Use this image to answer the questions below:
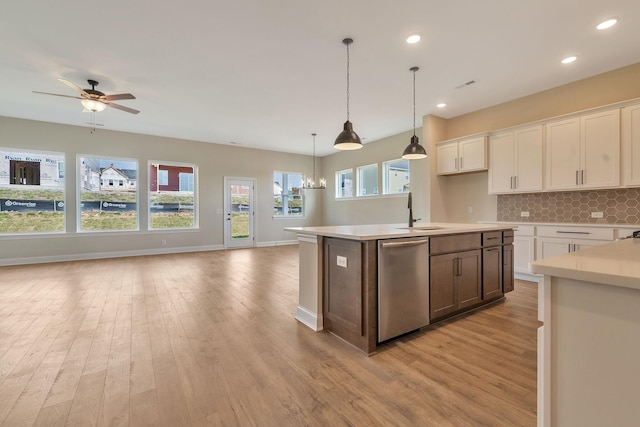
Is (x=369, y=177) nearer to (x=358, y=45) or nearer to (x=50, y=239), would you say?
(x=358, y=45)

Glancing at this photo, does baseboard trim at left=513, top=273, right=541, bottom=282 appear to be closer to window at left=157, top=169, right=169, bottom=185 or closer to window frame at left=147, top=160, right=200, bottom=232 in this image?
window frame at left=147, top=160, right=200, bottom=232

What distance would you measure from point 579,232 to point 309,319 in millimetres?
3963

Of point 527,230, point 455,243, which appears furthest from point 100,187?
point 527,230

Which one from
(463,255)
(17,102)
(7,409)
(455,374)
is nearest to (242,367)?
(7,409)

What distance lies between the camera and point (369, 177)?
816cm

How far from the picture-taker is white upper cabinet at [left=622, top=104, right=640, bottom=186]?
347 centimetres

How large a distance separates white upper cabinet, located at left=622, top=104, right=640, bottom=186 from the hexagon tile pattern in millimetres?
329

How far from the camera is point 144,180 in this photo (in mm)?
7168

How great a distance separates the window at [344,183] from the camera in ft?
28.9

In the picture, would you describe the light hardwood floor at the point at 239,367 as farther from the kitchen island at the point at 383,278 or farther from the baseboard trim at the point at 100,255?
the baseboard trim at the point at 100,255

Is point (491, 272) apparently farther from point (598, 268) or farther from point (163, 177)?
point (163, 177)

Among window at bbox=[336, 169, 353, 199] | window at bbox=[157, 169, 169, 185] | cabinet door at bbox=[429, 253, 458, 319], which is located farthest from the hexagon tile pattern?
window at bbox=[157, 169, 169, 185]

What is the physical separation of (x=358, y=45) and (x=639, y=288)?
11.0ft

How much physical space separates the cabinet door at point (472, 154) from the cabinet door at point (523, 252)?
141 cm
